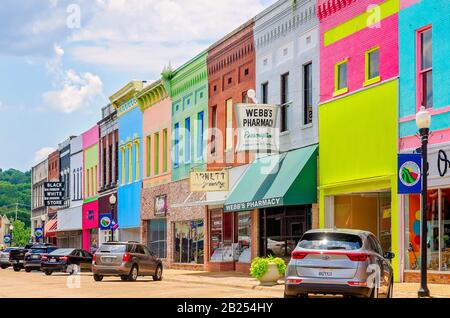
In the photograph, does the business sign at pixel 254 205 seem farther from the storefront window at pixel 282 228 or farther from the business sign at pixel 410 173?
the business sign at pixel 410 173

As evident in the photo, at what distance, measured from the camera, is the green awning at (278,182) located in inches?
1293

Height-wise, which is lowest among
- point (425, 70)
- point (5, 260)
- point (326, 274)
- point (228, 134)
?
point (5, 260)

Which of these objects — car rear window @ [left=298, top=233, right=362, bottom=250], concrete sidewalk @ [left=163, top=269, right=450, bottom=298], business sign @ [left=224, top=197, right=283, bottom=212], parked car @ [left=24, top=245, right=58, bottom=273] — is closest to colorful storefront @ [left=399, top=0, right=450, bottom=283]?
concrete sidewalk @ [left=163, top=269, right=450, bottom=298]

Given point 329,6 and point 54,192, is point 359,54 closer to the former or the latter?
point 329,6

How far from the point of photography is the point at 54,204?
257 feet

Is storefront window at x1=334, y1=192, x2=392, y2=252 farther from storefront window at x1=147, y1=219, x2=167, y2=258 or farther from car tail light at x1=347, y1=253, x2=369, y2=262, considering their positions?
storefront window at x1=147, y1=219, x2=167, y2=258

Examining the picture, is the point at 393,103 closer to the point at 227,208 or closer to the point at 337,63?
the point at 337,63

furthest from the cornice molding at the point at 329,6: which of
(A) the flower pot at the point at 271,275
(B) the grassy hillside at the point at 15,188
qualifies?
(B) the grassy hillside at the point at 15,188

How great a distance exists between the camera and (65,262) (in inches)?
1779

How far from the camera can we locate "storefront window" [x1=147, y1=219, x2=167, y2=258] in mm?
51188

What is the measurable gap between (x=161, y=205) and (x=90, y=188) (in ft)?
65.3

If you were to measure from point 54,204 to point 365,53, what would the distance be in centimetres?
5182

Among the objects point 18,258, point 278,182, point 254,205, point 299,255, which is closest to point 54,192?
point 18,258

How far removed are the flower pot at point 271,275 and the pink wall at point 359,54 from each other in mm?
6701
